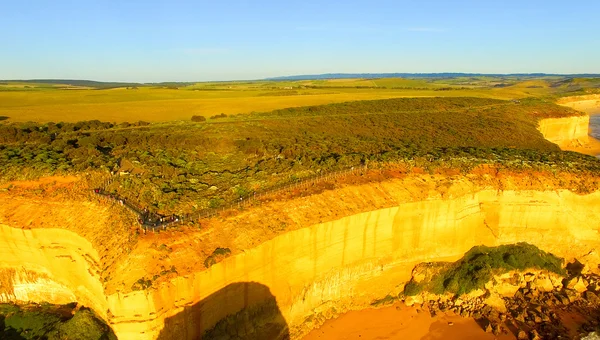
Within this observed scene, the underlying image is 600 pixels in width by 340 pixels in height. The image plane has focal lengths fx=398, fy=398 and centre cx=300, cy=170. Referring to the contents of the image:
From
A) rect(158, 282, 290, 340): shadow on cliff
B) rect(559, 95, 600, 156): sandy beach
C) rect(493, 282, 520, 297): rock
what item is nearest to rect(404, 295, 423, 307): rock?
rect(493, 282, 520, 297): rock

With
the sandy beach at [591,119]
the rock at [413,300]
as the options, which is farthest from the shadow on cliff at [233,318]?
the sandy beach at [591,119]

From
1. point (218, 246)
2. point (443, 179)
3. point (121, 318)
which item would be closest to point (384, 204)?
point (443, 179)

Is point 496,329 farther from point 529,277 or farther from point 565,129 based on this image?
point 565,129

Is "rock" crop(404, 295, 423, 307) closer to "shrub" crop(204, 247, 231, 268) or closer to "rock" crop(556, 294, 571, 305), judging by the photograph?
"rock" crop(556, 294, 571, 305)

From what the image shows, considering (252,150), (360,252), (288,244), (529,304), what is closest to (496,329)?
(529,304)

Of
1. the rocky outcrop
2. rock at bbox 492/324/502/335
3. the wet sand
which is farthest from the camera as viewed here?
the rocky outcrop

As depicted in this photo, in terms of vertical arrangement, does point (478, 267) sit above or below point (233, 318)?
below
